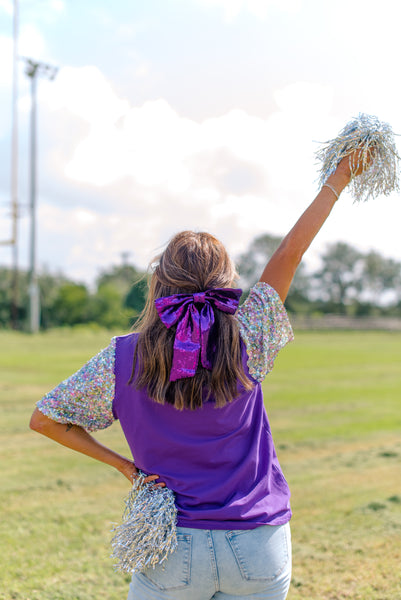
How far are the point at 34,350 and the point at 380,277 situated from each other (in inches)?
2703

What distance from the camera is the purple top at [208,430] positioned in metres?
1.59

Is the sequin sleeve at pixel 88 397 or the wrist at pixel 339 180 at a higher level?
the wrist at pixel 339 180

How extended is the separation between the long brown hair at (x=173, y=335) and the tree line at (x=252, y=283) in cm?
3500

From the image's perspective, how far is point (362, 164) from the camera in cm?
209

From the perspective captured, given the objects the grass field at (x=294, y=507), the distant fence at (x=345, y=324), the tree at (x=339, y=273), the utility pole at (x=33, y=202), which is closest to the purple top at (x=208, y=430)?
the grass field at (x=294, y=507)

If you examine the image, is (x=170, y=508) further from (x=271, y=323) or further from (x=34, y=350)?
(x=34, y=350)

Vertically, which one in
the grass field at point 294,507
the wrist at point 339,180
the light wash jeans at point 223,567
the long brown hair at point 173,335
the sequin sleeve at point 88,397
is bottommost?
the grass field at point 294,507

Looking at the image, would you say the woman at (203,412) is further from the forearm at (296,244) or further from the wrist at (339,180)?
the wrist at (339,180)

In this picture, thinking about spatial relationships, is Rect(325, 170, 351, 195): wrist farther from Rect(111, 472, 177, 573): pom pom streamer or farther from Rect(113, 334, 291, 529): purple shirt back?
Rect(111, 472, 177, 573): pom pom streamer

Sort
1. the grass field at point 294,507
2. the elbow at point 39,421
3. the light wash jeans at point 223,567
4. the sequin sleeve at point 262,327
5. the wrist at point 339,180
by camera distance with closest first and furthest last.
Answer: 1. the light wash jeans at point 223,567
2. the sequin sleeve at point 262,327
3. the elbow at point 39,421
4. the wrist at point 339,180
5. the grass field at point 294,507

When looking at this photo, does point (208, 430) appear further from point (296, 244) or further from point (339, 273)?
point (339, 273)

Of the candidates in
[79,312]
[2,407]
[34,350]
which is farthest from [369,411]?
[79,312]

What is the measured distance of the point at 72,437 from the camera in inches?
72.1

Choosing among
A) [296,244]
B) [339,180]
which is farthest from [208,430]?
[339,180]
